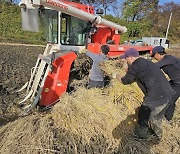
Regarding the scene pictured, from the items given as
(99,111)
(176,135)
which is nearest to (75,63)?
(99,111)

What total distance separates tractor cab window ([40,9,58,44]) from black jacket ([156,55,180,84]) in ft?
9.27

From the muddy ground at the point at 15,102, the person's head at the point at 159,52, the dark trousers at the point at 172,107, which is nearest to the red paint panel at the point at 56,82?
the muddy ground at the point at 15,102

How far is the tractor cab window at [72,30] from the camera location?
6066 millimetres

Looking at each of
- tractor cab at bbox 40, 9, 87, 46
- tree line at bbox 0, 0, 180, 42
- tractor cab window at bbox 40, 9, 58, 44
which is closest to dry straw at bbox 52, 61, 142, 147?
Answer: tractor cab at bbox 40, 9, 87, 46

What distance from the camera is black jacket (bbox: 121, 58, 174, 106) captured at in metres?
3.37

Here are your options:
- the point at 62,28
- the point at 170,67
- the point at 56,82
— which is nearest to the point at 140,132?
the point at 170,67

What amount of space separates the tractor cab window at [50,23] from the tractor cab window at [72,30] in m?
0.18

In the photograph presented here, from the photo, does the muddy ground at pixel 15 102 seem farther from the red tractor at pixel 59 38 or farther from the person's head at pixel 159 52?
the person's head at pixel 159 52

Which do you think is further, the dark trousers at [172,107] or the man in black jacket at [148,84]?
the dark trousers at [172,107]

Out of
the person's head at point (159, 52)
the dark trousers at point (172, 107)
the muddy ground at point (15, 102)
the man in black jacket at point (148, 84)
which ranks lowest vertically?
the muddy ground at point (15, 102)

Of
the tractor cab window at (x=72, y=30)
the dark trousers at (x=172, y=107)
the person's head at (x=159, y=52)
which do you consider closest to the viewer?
the person's head at (x=159, y=52)

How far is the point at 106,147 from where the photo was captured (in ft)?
11.4

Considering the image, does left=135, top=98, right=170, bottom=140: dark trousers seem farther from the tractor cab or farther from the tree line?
the tree line

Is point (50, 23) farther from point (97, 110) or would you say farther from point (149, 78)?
point (149, 78)
